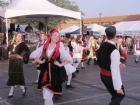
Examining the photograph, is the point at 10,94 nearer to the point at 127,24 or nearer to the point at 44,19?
the point at 44,19

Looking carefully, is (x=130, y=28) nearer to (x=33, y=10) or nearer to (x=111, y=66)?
(x=33, y=10)

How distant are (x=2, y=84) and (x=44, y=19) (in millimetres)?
13545

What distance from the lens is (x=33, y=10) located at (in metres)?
20.9

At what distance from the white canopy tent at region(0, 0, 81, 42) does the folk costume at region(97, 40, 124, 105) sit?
15005mm

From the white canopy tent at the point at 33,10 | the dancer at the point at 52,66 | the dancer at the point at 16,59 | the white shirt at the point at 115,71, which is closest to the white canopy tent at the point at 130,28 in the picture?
the white canopy tent at the point at 33,10

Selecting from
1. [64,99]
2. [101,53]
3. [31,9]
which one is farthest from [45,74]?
[31,9]

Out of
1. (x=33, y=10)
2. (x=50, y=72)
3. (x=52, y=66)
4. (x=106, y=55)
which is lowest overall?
(x=50, y=72)

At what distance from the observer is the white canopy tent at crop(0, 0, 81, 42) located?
20.4 m

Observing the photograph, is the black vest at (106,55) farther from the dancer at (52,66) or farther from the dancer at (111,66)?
the dancer at (52,66)

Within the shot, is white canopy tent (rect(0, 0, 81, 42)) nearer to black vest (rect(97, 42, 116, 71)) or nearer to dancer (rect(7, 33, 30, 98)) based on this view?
dancer (rect(7, 33, 30, 98))

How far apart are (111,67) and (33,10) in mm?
15631

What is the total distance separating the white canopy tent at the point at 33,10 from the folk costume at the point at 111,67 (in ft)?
49.2

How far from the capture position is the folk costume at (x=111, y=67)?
5609mm

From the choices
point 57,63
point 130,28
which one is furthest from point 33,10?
point 130,28
